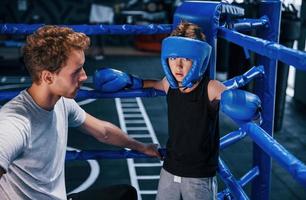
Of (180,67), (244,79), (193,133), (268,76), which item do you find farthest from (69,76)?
(268,76)

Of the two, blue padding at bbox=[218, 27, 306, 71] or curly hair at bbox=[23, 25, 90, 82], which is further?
curly hair at bbox=[23, 25, 90, 82]

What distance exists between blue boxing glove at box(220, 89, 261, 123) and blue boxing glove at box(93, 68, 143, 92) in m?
0.65

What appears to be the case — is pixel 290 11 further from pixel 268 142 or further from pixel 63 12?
pixel 63 12

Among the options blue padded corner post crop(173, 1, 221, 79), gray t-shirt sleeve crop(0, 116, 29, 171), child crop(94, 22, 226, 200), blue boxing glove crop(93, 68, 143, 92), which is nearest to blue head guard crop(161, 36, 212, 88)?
child crop(94, 22, 226, 200)

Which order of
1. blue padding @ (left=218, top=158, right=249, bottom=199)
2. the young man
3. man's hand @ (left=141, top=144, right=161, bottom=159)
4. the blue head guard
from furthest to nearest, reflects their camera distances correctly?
man's hand @ (left=141, top=144, right=161, bottom=159), blue padding @ (left=218, top=158, right=249, bottom=199), the blue head guard, the young man

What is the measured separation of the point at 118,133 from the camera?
71.2 inches

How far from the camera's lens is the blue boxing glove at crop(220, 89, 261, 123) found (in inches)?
48.6

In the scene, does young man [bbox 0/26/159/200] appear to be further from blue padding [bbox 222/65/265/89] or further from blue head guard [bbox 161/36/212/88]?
blue padding [bbox 222/65/265/89]

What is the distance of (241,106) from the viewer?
1.23 m

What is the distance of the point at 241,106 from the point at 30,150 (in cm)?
68

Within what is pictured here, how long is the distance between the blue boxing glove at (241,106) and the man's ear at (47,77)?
0.56 metres

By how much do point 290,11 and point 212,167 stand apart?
328 cm

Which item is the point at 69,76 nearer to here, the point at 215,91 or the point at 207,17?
the point at 215,91

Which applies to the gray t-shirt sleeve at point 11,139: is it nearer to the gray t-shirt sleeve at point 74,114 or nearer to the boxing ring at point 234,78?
the gray t-shirt sleeve at point 74,114
